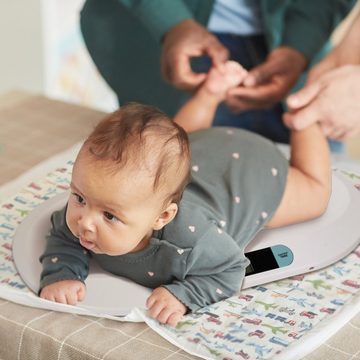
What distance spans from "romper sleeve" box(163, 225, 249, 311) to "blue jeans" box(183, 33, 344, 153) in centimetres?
41

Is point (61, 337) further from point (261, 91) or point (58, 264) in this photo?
point (261, 91)

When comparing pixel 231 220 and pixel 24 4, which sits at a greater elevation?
pixel 231 220

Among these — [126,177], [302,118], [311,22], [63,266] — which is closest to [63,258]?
[63,266]

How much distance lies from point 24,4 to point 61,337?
1.19 m

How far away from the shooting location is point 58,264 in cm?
59

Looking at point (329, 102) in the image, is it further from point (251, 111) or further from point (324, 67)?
point (251, 111)

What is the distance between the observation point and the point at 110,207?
0.51m

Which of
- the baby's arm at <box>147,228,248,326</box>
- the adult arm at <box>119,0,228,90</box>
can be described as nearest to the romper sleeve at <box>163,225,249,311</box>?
the baby's arm at <box>147,228,248,326</box>

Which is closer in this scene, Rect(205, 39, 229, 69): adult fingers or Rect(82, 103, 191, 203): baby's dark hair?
Rect(82, 103, 191, 203): baby's dark hair

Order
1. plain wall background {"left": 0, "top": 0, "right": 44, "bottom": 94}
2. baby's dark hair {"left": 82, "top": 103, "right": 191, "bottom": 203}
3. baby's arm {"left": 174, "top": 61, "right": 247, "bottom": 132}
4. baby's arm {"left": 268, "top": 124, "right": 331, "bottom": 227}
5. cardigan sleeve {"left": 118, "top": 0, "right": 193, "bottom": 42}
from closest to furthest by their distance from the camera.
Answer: baby's dark hair {"left": 82, "top": 103, "right": 191, "bottom": 203} < baby's arm {"left": 268, "top": 124, "right": 331, "bottom": 227} < baby's arm {"left": 174, "top": 61, "right": 247, "bottom": 132} < cardigan sleeve {"left": 118, "top": 0, "right": 193, "bottom": 42} < plain wall background {"left": 0, "top": 0, "right": 44, "bottom": 94}

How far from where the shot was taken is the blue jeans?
98 centimetres

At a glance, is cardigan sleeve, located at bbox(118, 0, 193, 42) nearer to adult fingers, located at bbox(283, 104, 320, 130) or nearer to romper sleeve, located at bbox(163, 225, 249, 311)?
adult fingers, located at bbox(283, 104, 320, 130)

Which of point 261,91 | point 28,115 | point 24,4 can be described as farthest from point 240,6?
point 24,4

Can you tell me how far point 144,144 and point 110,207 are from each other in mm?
44
